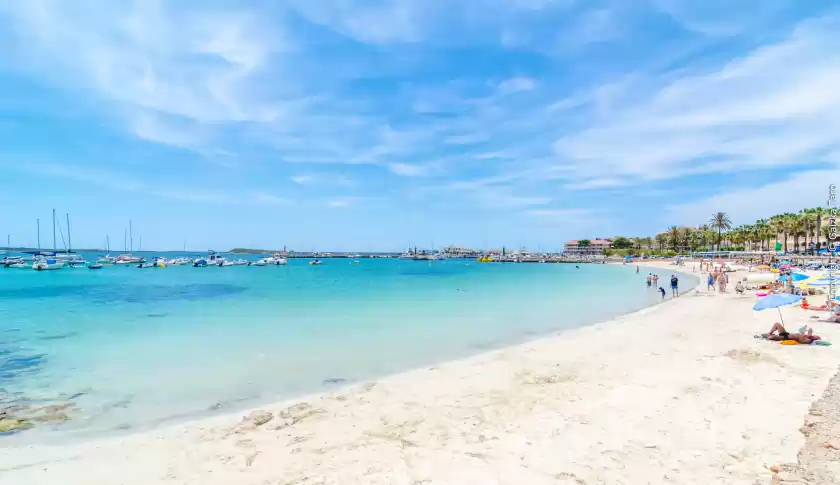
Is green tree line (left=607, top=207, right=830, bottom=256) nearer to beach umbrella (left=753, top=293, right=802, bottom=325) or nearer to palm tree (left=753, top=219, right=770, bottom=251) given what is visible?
palm tree (left=753, top=219, right=770, bottom=251)

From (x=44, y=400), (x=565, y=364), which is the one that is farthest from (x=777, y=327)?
(x=44, y=400)

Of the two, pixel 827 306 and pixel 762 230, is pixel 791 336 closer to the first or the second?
pixel 827 306

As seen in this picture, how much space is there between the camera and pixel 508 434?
6.59 meters

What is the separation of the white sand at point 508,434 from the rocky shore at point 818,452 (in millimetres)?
181

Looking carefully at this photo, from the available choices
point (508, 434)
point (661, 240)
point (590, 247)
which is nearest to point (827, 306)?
point (508, 434)

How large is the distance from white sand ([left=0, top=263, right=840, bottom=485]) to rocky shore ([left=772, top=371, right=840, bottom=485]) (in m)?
0.18

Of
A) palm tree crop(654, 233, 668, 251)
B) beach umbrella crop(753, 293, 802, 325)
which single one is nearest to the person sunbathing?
beach umbrella crop(753, 293, 802, 325)

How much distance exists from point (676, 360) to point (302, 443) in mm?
9403

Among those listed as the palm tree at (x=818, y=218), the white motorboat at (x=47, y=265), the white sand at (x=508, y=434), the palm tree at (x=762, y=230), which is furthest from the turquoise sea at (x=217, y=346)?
the palm tree at (x=762, y=230)

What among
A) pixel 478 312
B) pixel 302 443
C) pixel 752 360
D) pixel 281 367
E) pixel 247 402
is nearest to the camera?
pixel 302 443

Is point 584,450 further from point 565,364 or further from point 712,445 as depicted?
point 565,364

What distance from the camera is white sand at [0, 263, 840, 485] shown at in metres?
5.37

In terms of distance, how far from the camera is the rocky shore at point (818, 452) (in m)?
4.60

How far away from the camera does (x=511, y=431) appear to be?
264 inches
